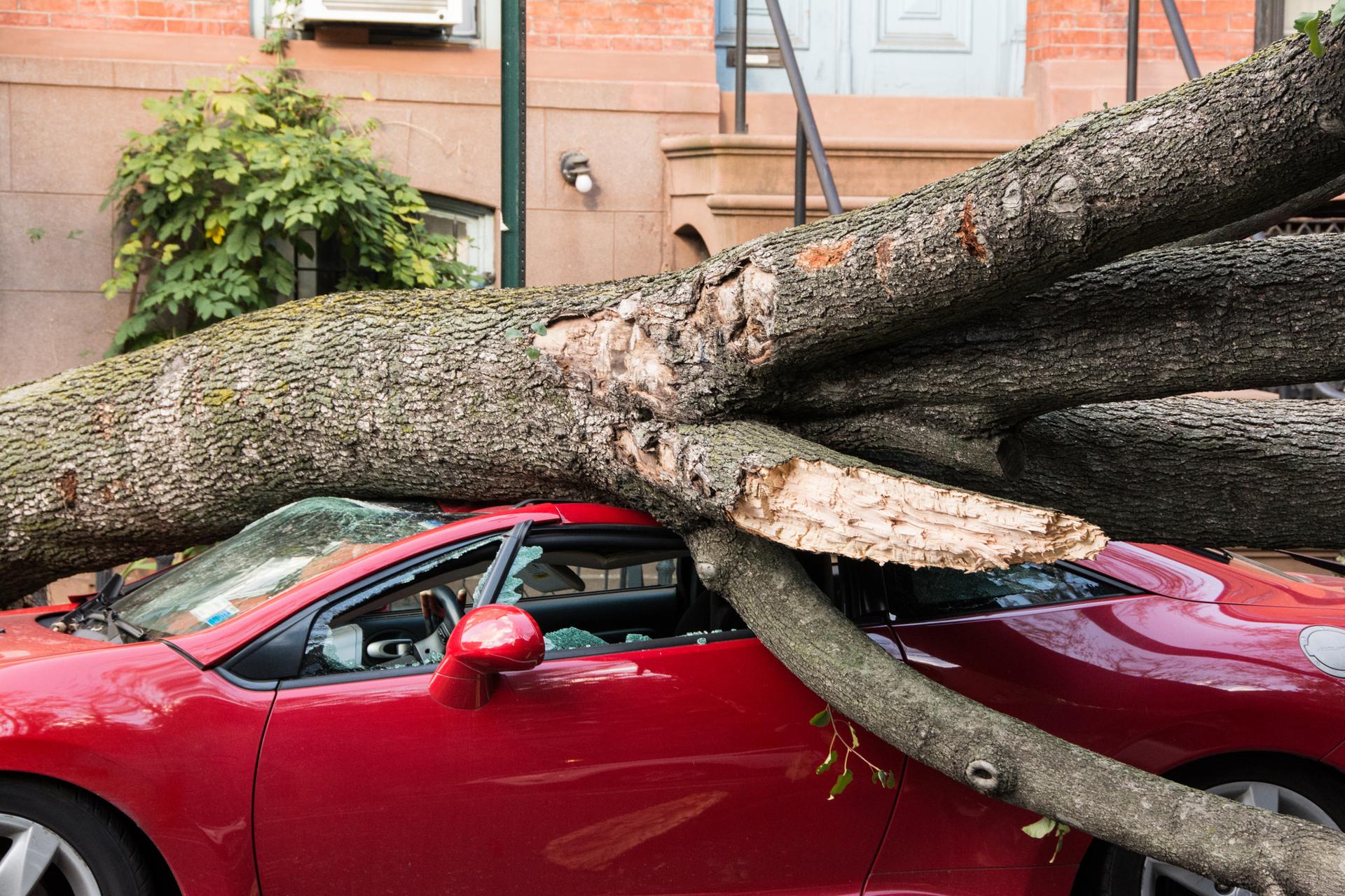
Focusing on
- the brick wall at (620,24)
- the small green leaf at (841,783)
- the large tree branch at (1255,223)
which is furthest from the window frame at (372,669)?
the brick wall at (620,24)

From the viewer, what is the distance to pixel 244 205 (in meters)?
7.61

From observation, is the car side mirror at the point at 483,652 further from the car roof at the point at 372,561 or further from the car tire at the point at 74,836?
the car tire at the point at 74,836

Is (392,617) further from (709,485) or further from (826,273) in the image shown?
(826,273)

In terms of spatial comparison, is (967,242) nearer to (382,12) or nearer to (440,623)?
(440,623)

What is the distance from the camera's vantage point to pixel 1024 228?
→ 10.2ft

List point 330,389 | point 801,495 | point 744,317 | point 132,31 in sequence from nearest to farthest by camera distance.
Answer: point 801,495 → point 744,317 → point 330,389 → point 132,31

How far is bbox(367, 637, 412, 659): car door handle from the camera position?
3.71 meters

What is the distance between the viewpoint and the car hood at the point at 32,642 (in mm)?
3457

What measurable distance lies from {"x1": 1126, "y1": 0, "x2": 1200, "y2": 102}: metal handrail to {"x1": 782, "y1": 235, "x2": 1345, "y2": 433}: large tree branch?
11.5 feet


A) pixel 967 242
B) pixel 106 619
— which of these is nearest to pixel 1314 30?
pixel 967 242

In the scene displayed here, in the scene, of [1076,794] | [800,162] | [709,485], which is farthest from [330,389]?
[800,162]

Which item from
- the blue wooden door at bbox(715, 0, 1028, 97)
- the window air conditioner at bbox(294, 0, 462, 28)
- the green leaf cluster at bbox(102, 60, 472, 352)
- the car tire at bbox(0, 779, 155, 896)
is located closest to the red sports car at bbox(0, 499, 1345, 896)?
the car tire at bbox(0, 779, 155, 896)

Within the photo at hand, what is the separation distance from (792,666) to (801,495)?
0.45m

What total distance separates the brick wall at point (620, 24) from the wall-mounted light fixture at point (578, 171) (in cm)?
69
